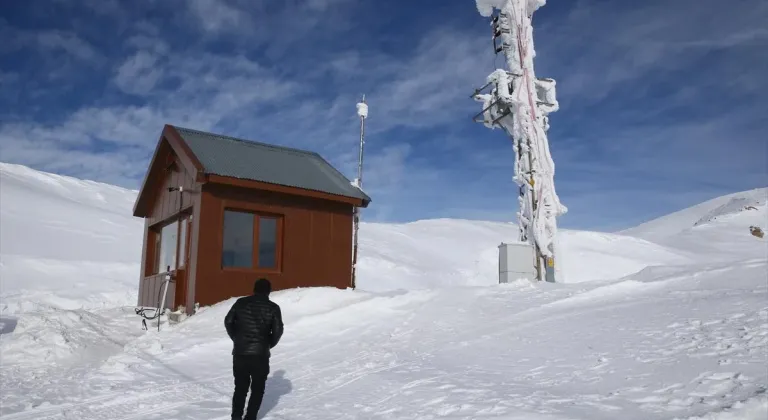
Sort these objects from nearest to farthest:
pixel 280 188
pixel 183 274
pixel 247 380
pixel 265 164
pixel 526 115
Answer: pixel 247 380 → pixel 183 274 → pixel 280 188 → pixel 265 164 → pixel 526 115

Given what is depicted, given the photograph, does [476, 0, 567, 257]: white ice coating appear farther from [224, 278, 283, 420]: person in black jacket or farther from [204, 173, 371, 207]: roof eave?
[224, 278, 283, 420]: person in black jacket

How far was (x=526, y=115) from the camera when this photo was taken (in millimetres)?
18922

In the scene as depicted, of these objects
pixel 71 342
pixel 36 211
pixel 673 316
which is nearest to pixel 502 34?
pixel 673 316

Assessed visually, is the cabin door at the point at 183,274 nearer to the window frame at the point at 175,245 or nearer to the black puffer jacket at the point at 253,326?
the window frame at the point at 175,245

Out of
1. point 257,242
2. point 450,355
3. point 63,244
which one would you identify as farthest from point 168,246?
point 63,244

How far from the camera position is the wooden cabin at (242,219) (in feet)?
42.3

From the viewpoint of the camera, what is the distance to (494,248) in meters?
34.6

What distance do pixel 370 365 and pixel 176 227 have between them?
9.70 metres

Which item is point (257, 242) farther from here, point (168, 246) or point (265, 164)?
point (168, 246)

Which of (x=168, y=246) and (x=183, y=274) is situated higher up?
(x=168, y=246)

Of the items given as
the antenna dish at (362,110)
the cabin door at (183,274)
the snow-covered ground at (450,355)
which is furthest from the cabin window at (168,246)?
the antenna dish at (362,110)

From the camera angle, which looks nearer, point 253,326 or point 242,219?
point 253,326

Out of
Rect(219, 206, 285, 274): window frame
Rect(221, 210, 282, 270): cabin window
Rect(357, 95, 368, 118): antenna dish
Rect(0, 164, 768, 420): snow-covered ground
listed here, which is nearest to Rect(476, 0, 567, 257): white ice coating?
Rect(357, 95, 368, 118): antenna dish

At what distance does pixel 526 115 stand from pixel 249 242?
33.7 ft
